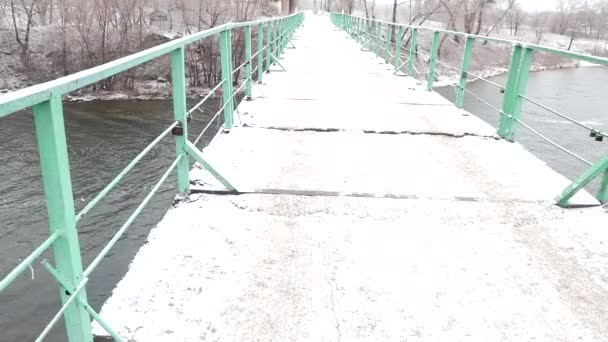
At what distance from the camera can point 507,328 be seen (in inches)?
82.0

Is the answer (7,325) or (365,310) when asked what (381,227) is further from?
(7,325)

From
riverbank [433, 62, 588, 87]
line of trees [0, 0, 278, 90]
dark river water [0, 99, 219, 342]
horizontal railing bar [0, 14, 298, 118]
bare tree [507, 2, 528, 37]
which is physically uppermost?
bare tree [507, 2, 528, 37]

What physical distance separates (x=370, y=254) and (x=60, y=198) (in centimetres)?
161

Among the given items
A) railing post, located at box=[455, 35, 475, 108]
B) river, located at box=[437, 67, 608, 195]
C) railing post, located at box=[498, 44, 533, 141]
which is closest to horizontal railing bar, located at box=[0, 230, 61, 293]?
railing post, located at box=[498, 44, 533, 141]

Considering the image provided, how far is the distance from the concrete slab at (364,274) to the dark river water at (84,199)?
111cm

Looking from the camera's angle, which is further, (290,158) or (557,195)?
(290,158)

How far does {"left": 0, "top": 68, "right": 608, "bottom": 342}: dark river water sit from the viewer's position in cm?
838

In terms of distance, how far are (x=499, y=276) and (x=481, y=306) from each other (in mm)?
306

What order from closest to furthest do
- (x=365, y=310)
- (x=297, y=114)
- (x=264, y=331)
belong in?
1. (x=264, y=331)
2. (x=365, y=310)
3. (x=297, y=114)

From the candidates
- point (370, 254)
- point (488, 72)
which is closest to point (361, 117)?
point (370, 254)

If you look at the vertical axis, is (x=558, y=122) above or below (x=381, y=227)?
below

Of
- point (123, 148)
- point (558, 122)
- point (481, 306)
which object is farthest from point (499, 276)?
point (558, 122)

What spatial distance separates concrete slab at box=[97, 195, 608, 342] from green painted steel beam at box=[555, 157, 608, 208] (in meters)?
0.11

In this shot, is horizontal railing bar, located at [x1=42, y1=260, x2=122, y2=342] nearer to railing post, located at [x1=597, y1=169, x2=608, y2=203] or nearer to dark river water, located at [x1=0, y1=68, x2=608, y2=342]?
railing post, located at [x1=597, y1=169, x2=608, y2=203]
